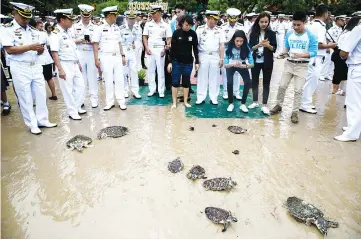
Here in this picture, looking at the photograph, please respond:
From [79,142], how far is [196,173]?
1839mm

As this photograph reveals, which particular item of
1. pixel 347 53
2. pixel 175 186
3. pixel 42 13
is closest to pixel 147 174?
pixel 175 186

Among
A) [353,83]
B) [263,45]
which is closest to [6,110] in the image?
[263,45]

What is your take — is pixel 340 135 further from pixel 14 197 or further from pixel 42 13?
pixel 42 13

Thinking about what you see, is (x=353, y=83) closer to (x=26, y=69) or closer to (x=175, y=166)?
(x=175, y=166)

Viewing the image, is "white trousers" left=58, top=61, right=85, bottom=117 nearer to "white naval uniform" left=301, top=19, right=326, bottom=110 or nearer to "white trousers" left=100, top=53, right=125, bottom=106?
"white trousers" left=100, top=53, right=125, bottom=106

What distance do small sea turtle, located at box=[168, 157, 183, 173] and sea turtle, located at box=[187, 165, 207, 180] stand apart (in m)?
0.16

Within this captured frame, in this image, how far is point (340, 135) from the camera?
14.7 feet

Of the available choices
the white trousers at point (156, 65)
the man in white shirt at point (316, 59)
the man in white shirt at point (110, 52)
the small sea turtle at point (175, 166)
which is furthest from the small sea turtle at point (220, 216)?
the white trousers at point (156, 65)

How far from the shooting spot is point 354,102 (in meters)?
4.18

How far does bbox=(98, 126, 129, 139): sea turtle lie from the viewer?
4.41 metres

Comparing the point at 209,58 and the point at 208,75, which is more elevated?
the point at 209,58

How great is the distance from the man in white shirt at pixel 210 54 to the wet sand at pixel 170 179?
110 cm

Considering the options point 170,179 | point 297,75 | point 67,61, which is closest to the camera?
point 170,179

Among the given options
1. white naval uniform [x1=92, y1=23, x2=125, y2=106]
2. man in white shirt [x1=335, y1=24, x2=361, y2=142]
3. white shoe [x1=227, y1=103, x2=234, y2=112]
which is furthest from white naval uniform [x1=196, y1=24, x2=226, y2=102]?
man in white shirt [x1=335, y1=24, x2=361, y2=142]
